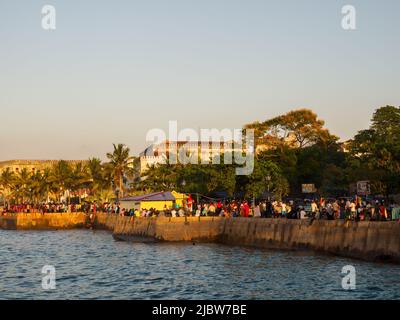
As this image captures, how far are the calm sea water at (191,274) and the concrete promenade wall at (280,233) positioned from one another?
0.92 metres

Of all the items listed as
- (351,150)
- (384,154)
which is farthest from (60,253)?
(351,150)

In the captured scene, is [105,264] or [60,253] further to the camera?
[60,253]

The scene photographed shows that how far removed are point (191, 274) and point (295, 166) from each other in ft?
188

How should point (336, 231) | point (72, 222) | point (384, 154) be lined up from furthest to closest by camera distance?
point (72, 222), point (384, 154), point (336, 231)

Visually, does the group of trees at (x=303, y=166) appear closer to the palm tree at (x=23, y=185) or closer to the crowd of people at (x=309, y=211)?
the crowd of people at (x=309, y=211)

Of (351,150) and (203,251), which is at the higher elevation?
(351,150)

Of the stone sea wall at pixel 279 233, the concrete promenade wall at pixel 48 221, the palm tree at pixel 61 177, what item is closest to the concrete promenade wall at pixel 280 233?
the stone sea wall at pixel 279 233

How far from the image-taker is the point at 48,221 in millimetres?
100625

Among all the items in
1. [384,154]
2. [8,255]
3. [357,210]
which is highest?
[384,154]

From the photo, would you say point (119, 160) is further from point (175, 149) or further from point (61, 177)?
point (175, 149)

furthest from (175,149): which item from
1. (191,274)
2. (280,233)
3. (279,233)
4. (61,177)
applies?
(191,274)

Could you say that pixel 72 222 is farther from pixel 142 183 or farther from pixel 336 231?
pixel 336 231
